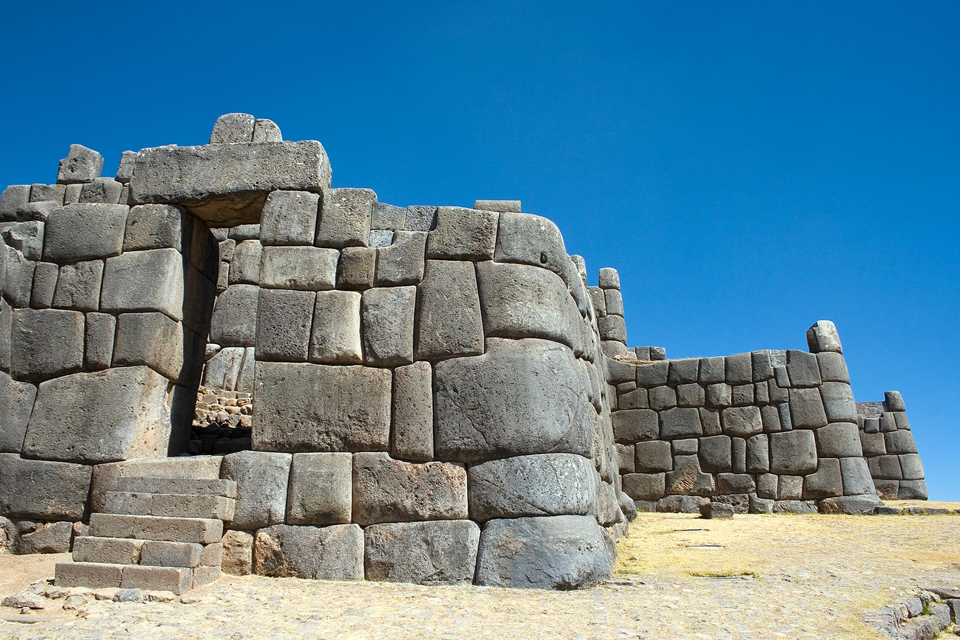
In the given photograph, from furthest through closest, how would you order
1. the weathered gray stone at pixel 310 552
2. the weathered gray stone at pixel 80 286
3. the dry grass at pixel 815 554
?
1. the weathered gray stone at pixel 80 286
2. the weathered gray stone at pixel 310 552
3. the dry grass at pixel 815 554

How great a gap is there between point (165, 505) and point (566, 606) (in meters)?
2.83

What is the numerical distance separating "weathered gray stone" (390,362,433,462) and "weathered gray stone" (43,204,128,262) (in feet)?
9.54

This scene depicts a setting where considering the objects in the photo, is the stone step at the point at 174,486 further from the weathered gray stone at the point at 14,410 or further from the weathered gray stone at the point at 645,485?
the weathered gray stone at the point at 645,485

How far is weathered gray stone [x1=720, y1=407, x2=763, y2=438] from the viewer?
10.8m

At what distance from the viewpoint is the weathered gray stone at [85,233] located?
20.4 feet

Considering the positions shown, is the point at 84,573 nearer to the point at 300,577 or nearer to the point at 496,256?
the point at 300,577

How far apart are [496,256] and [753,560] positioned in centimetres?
344

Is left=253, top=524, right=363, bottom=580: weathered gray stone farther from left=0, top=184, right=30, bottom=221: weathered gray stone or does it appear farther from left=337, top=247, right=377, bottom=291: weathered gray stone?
left=0, top=184, right=30, bottom=221: weathered gray stone

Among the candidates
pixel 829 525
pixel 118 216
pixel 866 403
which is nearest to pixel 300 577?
pixel 118 216

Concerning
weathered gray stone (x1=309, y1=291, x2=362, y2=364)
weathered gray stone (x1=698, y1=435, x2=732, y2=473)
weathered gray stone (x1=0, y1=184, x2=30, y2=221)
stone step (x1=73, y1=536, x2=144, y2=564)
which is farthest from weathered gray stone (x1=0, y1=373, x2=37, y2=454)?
weathered gray stone (x1=698, y1=435, x2=732, y2=473)

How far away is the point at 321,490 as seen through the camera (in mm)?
5172

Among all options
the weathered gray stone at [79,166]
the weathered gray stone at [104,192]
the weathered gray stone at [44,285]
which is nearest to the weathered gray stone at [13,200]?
the weathered gray stone at [79,166]

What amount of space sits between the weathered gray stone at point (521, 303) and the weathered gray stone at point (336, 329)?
1013 millimetres

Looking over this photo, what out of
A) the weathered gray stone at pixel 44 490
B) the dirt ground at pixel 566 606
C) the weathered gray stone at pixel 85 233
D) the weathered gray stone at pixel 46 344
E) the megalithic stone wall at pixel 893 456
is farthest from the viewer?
the megalithic stone wall at pixel 893 456
